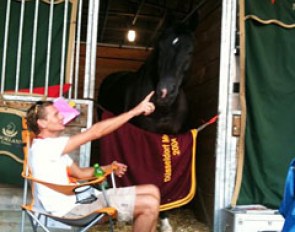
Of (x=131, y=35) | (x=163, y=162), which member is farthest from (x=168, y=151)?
(x=131, y=35)

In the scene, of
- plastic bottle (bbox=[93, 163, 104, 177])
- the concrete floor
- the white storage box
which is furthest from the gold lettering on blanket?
plastic bottle (bbox=[93, 163, 104, 177])

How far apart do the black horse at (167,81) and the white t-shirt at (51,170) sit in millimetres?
1357

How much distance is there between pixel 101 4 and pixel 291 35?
3.28m

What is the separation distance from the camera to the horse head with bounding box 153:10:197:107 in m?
3.96

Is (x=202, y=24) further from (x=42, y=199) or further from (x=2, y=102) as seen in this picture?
(x=42, y=199)

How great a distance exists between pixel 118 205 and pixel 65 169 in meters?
0.35

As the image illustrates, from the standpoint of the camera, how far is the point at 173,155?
12.7 ft

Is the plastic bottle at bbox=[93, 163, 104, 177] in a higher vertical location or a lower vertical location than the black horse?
lower

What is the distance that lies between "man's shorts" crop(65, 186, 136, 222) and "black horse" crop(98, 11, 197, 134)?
49.7 inches

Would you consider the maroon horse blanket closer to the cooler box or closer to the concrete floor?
the concrete floor

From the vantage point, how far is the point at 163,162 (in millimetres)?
3891

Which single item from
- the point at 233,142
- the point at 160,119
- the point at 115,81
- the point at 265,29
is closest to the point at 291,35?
the point at 265,29

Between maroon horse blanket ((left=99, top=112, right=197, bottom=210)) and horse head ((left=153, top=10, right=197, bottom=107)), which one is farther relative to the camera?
horse head ((left=153, top=10, right=197, bottom=107))

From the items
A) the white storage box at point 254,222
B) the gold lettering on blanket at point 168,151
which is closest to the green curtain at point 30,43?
the gold lettering on blanket at point 168,151
